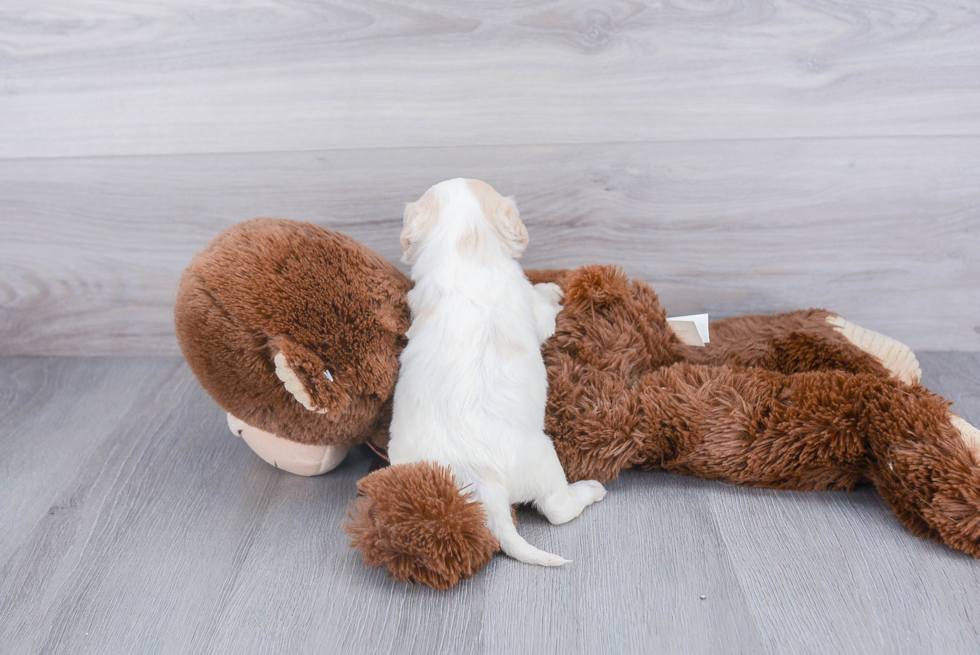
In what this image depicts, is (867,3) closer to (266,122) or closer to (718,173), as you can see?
(718,173)

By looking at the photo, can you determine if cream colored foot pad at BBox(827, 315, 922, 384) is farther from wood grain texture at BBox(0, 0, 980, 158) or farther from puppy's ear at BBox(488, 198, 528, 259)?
puppy's ear at BBox(488, 198, 528, 259)

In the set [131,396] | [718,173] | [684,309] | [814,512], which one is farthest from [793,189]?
[131,396]

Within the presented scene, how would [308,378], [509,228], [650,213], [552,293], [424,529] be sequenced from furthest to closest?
[650,213] → [552,293] → [509,228] → [308,378] → [424,529]

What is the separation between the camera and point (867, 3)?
1145 millimetres

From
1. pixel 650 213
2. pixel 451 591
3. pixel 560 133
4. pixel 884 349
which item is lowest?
pixel 451 591

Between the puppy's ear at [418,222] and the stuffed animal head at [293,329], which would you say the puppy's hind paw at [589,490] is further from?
the puppy's ear at [418,222]

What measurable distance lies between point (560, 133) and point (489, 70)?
0.54 feet

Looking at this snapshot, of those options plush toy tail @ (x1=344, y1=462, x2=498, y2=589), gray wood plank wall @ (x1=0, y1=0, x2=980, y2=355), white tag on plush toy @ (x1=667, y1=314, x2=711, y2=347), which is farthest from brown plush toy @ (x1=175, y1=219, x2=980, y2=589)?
gray wood plank wall @ (x1=0, y1=0, x2=980, y2=355)

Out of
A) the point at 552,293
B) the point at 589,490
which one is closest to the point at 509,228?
the point at 552,293

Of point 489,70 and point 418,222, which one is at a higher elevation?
point 489,70

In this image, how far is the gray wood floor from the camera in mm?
793

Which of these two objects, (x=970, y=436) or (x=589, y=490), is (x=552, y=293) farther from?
(x=970, y=436)

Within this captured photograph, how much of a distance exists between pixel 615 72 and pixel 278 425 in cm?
80

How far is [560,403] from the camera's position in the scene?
3.46ft
